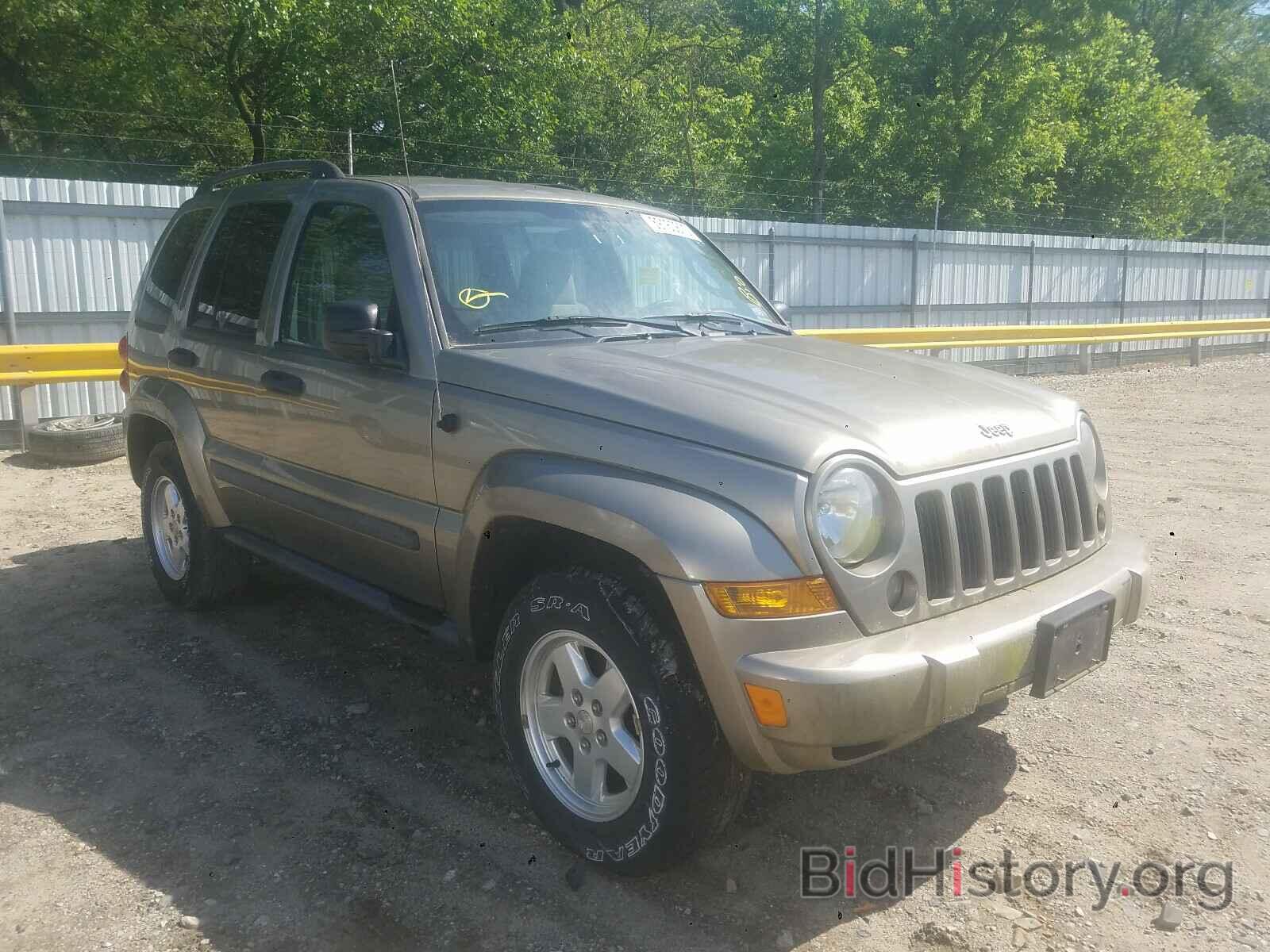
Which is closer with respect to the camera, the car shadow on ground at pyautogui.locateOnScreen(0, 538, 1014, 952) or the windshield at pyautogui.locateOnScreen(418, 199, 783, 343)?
the car shadow on ground at pyautogui.locateOnScreen(0, 538, 1014, 952)

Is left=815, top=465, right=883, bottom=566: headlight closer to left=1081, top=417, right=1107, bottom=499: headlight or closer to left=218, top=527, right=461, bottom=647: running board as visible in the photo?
left=1081, top=417, right=1107, bottom=499: headlight

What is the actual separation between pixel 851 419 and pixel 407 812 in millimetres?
1917

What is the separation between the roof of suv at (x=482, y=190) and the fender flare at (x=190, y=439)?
1.45 meters

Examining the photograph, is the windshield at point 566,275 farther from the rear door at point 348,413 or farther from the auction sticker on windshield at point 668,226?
the rear door at point 348,413

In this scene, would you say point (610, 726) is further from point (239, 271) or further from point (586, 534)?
point (239, 271)

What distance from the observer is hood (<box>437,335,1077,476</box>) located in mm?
2906

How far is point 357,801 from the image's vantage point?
3.61m

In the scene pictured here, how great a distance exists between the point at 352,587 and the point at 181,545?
1766 millimetres

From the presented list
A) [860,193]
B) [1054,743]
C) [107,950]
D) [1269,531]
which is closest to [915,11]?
[860,193]

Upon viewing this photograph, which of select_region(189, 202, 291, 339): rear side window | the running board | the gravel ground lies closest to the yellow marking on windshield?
the running board

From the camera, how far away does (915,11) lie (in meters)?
28.0

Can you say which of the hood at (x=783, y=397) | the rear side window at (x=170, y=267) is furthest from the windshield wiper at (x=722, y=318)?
the rear side window at (x=170, y=267)

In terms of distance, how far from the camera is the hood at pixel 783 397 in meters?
2.91

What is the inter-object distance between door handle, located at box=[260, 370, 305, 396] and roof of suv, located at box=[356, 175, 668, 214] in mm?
842
